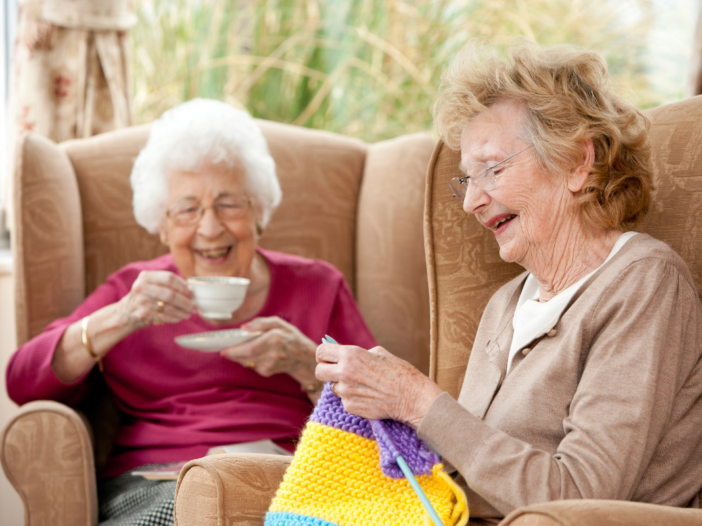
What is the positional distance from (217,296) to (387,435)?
70 cm

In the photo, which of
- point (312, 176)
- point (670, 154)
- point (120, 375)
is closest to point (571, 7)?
point (312, 176)

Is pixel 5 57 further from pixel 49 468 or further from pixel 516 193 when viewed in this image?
pixel 516 193

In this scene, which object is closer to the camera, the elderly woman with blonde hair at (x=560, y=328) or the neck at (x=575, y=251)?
the elderly woman with blonde hair at (x=560, y=328)

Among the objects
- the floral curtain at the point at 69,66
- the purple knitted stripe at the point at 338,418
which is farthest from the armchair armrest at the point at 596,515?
the floral curtain at the point at 69,66

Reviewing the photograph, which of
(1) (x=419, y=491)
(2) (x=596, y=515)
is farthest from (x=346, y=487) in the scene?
(2) (x=596, y=515)

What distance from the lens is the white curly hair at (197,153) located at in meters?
1.76

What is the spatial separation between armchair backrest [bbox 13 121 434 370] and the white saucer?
0.50 meters

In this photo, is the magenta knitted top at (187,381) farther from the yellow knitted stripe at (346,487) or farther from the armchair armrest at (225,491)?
the yellow knitted stripe at (346,487)

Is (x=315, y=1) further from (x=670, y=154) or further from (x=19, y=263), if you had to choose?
(x=670, y=154)

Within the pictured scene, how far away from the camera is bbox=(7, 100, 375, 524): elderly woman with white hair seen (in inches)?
64.7

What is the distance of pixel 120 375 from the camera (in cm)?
177

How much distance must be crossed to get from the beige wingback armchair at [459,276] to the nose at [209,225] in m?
0.58

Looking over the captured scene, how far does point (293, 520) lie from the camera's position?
1060 mm

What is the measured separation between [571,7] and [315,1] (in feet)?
3.69
